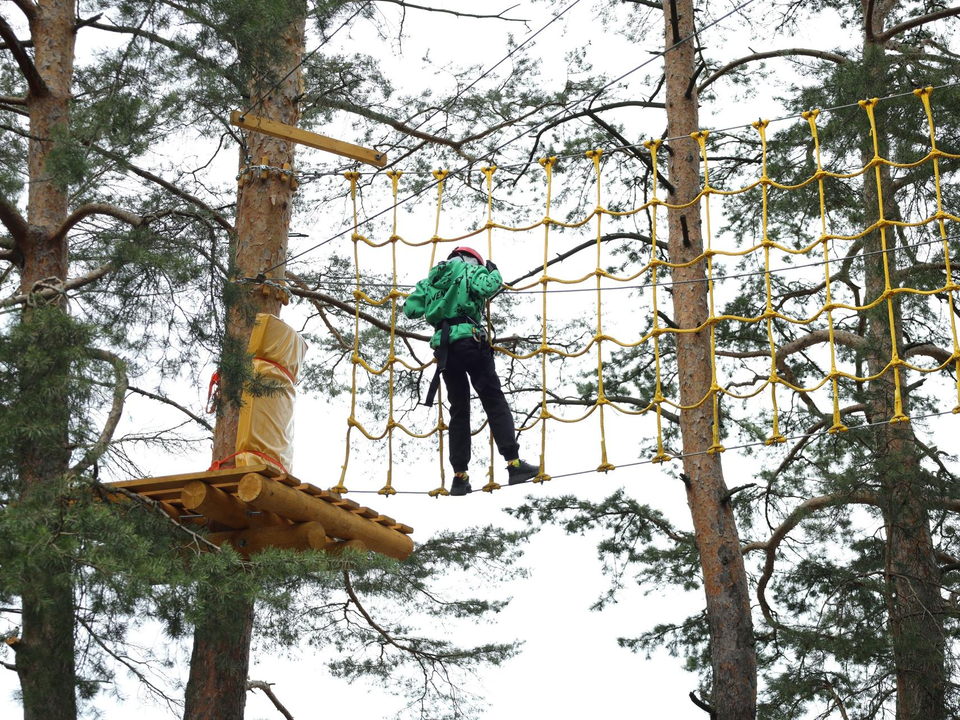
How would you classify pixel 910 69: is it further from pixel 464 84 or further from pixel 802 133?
pixel 464 84

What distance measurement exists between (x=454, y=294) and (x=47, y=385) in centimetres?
180

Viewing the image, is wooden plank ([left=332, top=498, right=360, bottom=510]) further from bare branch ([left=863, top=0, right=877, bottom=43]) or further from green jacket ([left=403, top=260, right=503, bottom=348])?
bare branch ([left=863, top=0, right=877, bottom=43])

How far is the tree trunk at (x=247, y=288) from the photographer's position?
6.05 meters

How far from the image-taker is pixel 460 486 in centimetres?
600

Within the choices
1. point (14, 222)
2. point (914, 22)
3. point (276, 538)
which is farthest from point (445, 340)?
point (914, 22)

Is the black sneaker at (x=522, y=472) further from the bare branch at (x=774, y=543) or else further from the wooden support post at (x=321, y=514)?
the bare branch at (x=774, y=543)

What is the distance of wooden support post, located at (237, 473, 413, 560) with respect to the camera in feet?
17.9

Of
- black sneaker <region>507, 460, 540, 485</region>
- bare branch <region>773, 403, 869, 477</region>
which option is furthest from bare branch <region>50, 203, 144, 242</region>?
bare branch <region>773, 403, 869, 477</region>

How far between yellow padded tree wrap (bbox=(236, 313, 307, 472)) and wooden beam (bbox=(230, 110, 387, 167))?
0.92 metres

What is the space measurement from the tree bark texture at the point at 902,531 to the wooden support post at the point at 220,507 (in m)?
3.13

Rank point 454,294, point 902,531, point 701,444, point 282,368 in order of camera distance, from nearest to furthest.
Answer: point 454,294, point 282,368, point 902,531, point 701,444

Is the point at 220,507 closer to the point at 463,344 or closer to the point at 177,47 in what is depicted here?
the point at 463,344

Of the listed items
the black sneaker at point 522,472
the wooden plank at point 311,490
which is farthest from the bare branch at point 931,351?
the wooden plank at point 311,490

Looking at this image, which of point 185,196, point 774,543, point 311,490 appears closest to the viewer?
point 311,490
